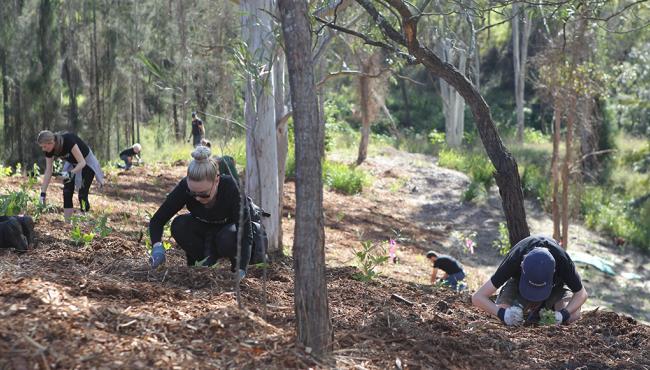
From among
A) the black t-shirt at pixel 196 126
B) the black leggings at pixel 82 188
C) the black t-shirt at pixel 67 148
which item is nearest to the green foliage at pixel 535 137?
the black t-shirt at pixel 196 126

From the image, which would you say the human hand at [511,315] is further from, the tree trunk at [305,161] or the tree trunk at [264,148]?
the tree trunk at [264,148]

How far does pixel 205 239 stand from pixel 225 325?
168 centimetres

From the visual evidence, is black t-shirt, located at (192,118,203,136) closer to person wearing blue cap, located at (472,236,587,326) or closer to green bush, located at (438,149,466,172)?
green bush, located at (438,149,466,172)

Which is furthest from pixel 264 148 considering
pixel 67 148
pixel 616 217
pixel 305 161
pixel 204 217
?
pixel 616 217

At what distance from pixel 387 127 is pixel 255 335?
3389 centimetres

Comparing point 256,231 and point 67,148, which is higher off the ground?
point 67,148

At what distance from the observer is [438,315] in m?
5.37

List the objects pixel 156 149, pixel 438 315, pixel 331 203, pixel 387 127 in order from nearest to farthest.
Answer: pixel 438 315 < pixel 331 203 < pixel 156 149 < pixel 387 127

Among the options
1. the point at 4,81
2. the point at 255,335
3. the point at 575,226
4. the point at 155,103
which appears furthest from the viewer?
the point at 155,103

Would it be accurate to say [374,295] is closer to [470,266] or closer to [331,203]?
[470,266]

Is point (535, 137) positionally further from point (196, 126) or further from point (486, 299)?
point (486, 299)

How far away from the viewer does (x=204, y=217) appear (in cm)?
552

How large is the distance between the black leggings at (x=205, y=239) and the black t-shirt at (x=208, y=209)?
70mm

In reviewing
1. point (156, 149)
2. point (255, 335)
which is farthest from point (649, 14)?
point (255, 335)
